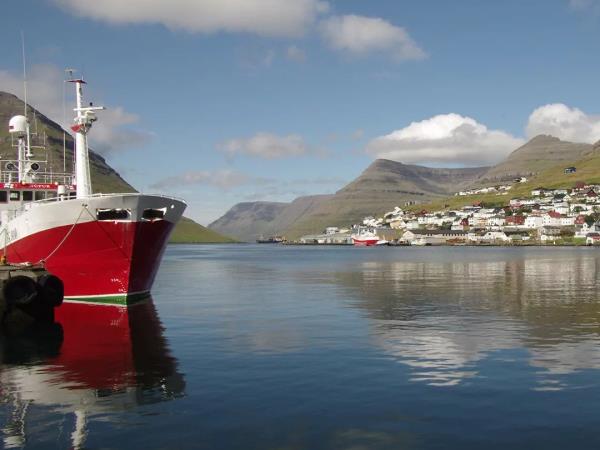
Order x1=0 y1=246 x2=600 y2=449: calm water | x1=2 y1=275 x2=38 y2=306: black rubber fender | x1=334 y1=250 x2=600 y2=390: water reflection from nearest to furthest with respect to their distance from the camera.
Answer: x1=0 y1=246 x2=600 y2=449: calm water
x1=334 y1=250 x2=600 y2=390: water reflection
x1=2 y1=275 x2=38 y2=306: black rubber fender

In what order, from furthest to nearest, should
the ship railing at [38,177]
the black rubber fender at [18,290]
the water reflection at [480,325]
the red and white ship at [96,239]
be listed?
1. the ship railing at [38,177]
2. the red and white ship at [96,239]
3. the black rubber fender at [18,290]
4. the water reflection at [480,325]

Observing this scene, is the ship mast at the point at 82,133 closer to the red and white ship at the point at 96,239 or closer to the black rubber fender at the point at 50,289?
the red and white ship at the point at 96,239

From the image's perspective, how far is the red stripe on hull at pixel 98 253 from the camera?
40500 millimetres

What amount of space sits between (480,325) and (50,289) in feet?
88.0

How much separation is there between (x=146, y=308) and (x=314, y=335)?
1770 cm

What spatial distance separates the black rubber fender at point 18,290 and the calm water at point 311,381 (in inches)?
155

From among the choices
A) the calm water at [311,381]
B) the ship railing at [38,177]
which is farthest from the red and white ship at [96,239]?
the ship railing at [38,177]

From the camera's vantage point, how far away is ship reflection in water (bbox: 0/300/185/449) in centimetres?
1678

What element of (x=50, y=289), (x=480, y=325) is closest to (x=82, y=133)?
(x=50, y=289)

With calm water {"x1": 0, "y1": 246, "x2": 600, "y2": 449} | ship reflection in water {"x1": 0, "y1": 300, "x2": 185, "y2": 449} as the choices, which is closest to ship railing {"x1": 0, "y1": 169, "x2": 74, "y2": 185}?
calm water {"x1": 0, "y1": 246, "x2": 600, "y2": 449}

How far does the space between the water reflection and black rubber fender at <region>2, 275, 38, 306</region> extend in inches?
848

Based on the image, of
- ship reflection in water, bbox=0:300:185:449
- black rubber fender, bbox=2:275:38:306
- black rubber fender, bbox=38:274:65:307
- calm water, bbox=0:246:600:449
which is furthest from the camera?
black rubber fender, bbox=38:274:65:307

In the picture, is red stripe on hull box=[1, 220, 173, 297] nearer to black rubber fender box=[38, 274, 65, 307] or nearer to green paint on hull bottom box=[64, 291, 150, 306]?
green paint on hull bottom box=[64, 291, 150, 306]

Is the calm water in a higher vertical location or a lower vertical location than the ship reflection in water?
lower
